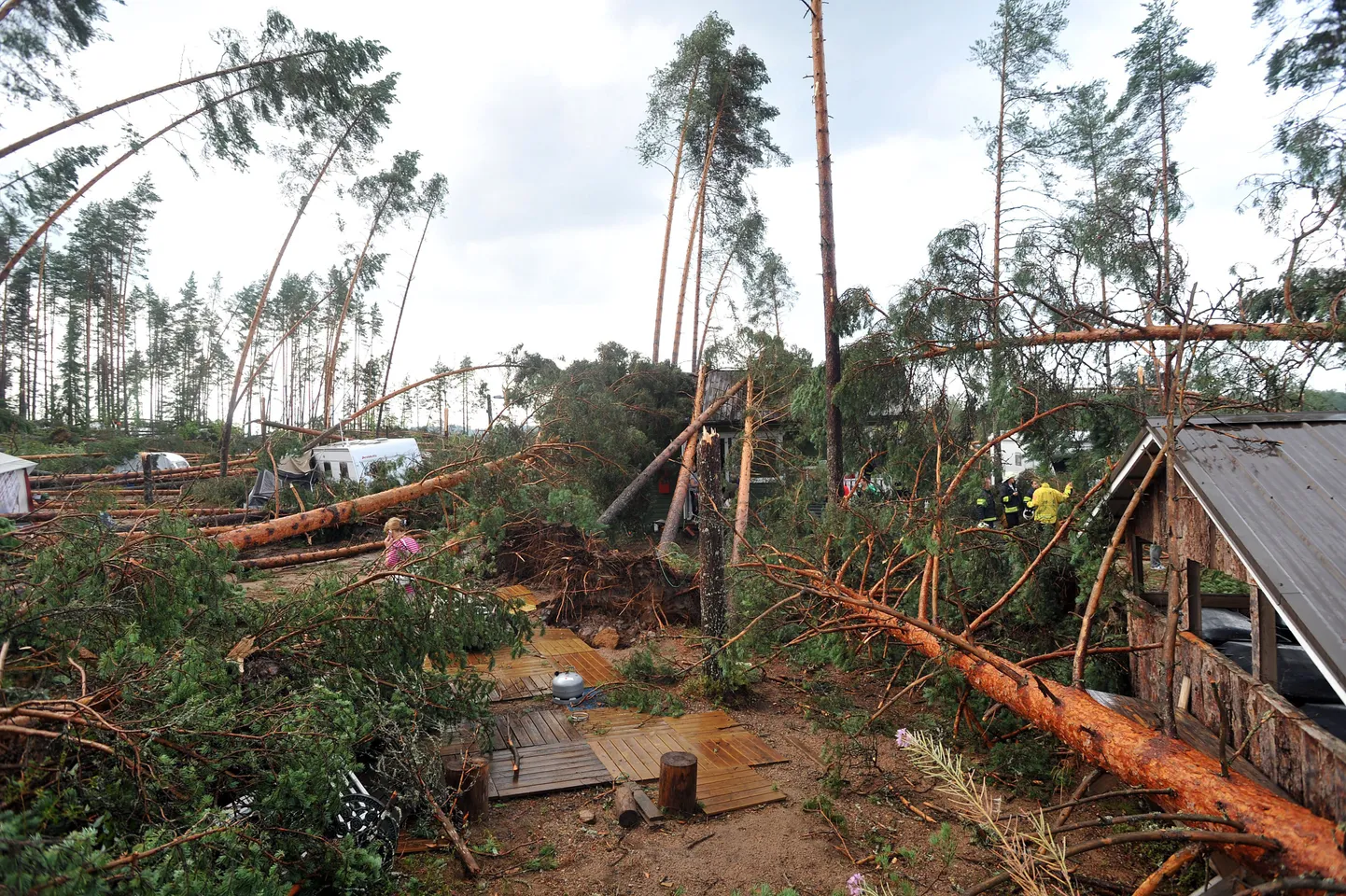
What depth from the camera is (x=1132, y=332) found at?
6.50 meters

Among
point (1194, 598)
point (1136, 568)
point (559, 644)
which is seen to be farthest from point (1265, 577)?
point (559, 644)

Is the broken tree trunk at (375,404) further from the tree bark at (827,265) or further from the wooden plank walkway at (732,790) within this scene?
the wooden plank walkway at (732,790)

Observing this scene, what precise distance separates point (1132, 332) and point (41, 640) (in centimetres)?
848

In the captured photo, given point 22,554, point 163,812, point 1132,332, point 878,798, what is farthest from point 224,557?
point 1132,332

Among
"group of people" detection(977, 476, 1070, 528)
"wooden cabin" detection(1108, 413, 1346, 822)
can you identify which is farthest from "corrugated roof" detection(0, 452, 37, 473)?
"wooden cabin" detection(1108, 413, 1346, 822)

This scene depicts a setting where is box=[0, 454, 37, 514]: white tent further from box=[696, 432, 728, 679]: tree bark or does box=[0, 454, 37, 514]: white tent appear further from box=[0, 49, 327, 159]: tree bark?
box=[696, 432, 728, 679]: tree bark

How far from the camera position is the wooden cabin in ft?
9.97

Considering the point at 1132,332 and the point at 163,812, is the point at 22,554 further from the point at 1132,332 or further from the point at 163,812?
the point at 1132,332

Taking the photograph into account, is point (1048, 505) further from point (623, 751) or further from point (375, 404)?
point (375, 404)

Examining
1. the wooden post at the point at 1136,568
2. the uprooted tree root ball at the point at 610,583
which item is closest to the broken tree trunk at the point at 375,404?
the uprooted tree root ball at the point at 610,583

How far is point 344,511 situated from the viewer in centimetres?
1076

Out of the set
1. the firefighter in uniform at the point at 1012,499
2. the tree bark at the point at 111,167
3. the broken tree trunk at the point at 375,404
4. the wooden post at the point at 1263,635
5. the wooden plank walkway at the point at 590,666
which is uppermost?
the tree bark at the point at 111,167

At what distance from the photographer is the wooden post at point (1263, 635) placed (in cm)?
361

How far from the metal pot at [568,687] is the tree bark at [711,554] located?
128 cm
